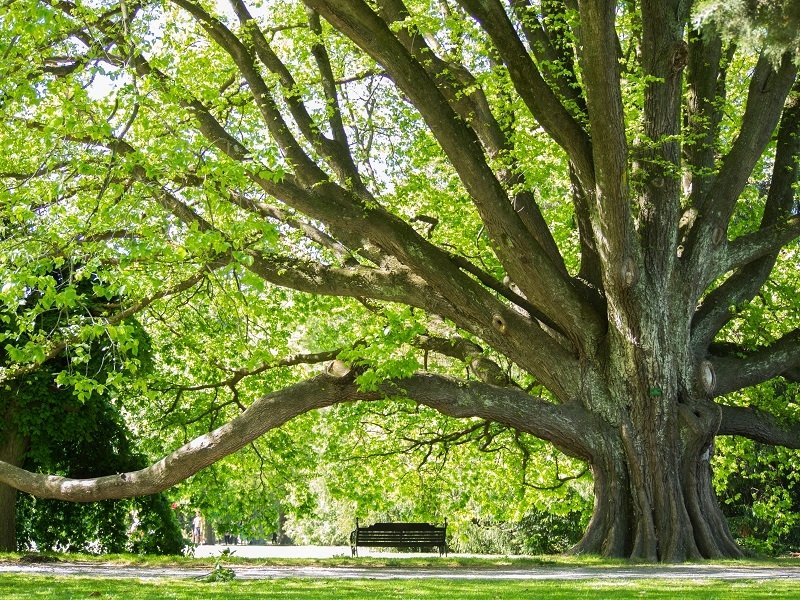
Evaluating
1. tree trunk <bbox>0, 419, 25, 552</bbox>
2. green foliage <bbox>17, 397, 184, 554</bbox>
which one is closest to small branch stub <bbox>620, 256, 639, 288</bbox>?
green foliage <bbox>17, 397, 184, 554</bbox>

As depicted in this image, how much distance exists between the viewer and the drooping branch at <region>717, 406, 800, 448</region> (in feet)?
51.6

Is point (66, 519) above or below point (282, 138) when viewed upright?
below

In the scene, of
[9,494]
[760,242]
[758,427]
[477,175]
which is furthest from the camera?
[9,494]

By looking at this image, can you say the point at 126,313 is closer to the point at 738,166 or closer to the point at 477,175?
the point at 477,175

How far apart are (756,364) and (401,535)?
826 cm

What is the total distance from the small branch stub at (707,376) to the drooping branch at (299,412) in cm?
186

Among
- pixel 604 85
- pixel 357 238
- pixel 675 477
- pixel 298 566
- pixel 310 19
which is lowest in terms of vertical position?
pixel 298 566

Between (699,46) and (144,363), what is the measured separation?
36.8ft

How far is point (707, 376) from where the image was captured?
47.0 feet

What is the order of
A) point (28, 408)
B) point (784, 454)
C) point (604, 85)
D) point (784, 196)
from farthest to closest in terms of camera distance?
point (784, 454) → point (28, 408) → point (784, 196) → point (604, 85)

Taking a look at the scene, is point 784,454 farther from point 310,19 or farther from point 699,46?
point 310,19

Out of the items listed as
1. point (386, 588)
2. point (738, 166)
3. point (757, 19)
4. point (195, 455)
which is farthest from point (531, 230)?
point (757, 19)

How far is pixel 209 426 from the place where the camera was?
17234 millimetres

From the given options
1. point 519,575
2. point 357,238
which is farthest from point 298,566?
point 357,238
